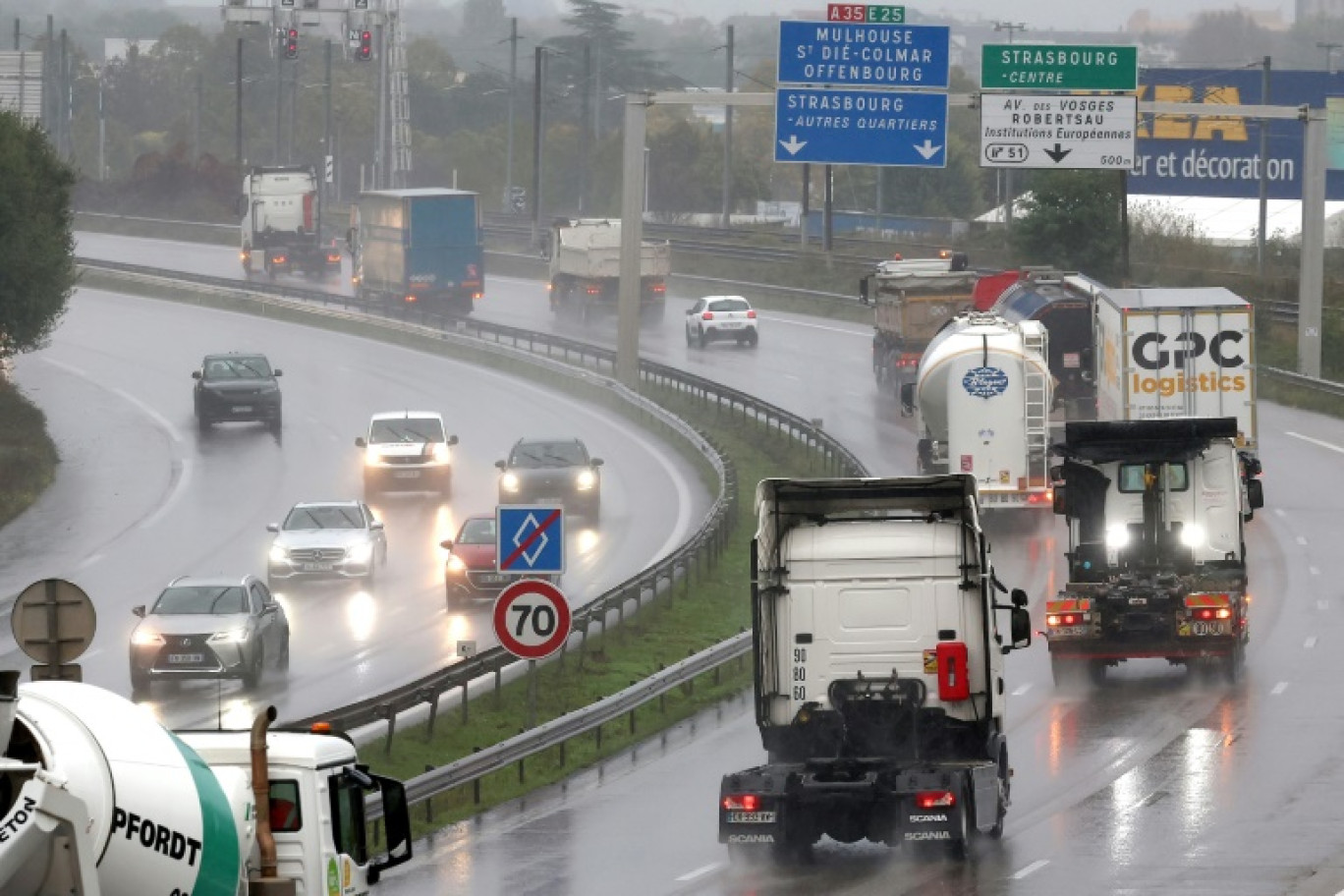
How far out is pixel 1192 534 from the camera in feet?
98.4

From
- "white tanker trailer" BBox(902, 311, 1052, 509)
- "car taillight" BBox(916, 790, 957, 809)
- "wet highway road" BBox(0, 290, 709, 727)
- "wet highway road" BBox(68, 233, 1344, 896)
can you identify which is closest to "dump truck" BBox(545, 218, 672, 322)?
"wet highway road" BBox(0, 290, 709, 727)

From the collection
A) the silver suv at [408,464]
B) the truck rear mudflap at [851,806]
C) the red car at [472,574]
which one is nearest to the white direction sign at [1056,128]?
the silver suv at [408,464]

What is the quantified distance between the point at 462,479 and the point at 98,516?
7.67m

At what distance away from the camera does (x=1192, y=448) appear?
29812 millimetres

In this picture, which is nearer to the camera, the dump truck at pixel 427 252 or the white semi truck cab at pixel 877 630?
the white semi truck cab at pixel 877 630

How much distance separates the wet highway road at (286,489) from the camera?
33.9m

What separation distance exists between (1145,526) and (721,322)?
42.0m

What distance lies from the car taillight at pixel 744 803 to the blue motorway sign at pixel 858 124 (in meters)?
30.2

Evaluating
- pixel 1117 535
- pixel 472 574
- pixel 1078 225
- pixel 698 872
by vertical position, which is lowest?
pixel 472 574

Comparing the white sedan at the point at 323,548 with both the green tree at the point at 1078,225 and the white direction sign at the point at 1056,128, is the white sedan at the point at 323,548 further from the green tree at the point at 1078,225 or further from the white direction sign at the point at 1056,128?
the green tree at the point at 1078,225

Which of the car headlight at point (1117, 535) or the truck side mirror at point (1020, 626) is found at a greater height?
the truck side mirror at point (1020, 626)

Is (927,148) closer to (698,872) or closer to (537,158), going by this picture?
(698,872)

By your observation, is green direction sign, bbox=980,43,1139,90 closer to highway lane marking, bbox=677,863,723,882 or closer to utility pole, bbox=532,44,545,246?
highway lane marking, bbox=677,863,723,882

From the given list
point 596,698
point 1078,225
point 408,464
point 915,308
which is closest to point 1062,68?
point 915,308
